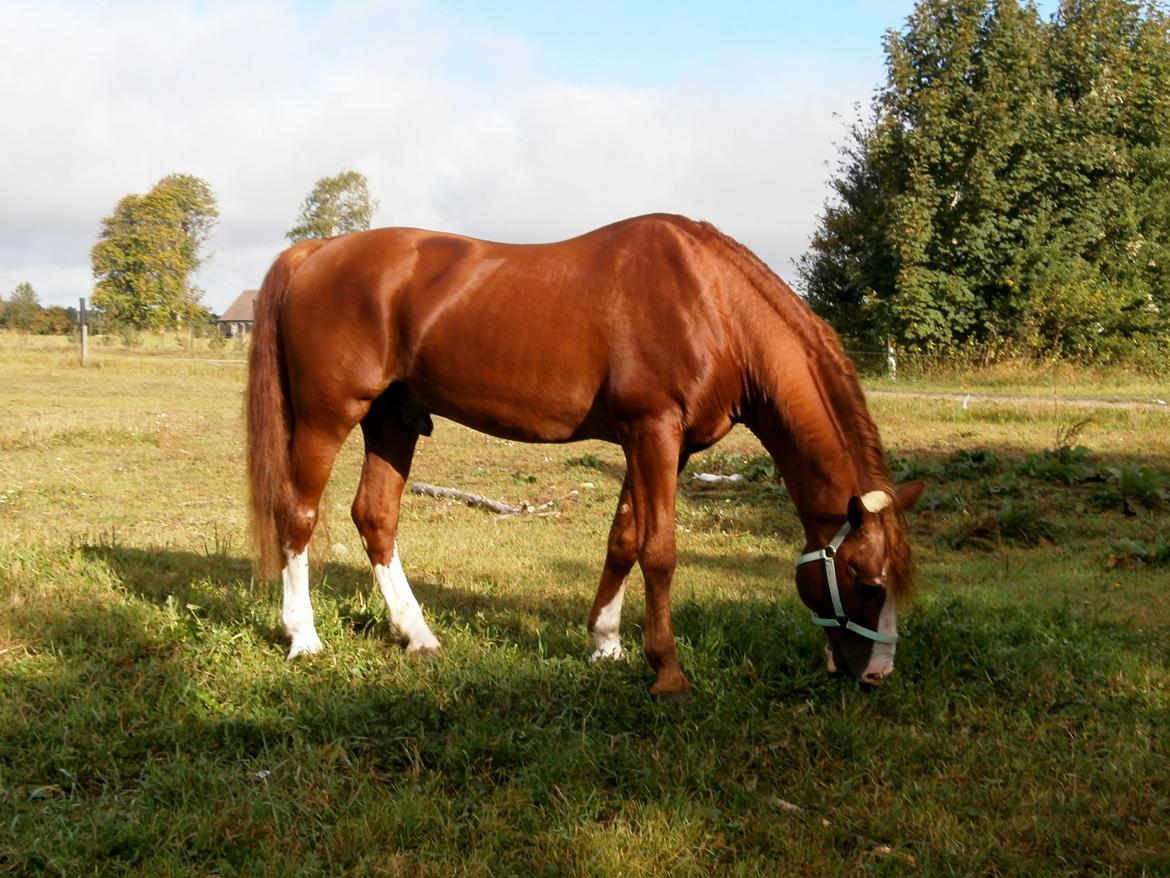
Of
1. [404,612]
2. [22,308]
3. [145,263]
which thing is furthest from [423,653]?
[22,308]

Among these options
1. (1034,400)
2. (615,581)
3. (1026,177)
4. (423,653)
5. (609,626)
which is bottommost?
(423,653)

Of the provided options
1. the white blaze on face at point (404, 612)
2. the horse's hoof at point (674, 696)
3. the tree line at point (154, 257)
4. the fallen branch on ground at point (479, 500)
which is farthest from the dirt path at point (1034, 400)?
the tree line at point (154, 257)

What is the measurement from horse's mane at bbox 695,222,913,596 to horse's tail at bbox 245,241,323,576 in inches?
93.5

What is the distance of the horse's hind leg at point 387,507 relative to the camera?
5230 millimetres

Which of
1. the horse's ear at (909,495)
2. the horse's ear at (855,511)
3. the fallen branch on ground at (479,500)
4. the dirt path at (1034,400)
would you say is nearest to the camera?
the horse's ear at (855,511)

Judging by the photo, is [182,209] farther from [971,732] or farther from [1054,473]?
[971,732]

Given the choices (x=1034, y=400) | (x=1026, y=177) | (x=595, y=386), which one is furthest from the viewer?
(x=1026, y=177)

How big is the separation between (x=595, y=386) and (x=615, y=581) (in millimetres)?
972

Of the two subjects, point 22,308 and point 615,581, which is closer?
point 615,581

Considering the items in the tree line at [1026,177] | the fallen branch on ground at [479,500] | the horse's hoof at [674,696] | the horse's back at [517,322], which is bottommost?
the fallen branch on ground at [479,500]

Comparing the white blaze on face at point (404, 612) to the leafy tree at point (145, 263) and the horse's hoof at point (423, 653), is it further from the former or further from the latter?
the leafy tree at point (145, 263)

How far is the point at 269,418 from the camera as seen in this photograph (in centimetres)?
545

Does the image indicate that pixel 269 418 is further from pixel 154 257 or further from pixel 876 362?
pixel 154 257

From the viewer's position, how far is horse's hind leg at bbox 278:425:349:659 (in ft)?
17.1
